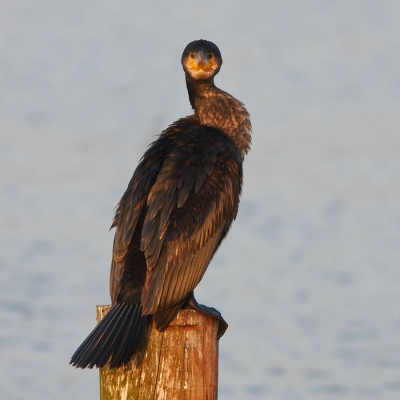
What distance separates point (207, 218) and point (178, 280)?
0.49 meters

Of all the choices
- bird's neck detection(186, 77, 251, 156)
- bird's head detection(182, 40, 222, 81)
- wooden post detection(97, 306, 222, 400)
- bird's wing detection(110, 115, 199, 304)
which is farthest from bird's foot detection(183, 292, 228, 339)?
bird's head detection(182, 40, 222, 81)

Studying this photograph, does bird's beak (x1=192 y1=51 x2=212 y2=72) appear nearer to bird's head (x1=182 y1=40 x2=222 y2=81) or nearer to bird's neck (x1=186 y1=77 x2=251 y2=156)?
bird's head (x1=182 y1=40 x2=222 y2=81)

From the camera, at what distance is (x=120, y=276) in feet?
13.4

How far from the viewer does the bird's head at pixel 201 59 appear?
214 inches

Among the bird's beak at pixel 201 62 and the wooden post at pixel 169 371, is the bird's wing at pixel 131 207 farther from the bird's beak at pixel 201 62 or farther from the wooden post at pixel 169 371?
the bird's beak at pixel 201 62

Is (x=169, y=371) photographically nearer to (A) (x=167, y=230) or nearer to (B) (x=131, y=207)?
(A) (x=167, y=230)

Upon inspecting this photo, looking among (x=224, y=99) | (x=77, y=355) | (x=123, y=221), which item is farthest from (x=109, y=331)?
(x=224, y=99)

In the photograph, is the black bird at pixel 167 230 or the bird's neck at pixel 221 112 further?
the bird's neck at pixel 221 112

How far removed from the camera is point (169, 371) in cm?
341

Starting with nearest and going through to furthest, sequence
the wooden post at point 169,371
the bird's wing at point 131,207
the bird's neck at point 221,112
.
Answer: the wooden post at point 169,371 → the bird's wing at point 131,207 → the bird's neck at point 221,112

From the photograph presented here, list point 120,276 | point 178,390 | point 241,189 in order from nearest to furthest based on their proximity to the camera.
→ point 178,390, point 120,276, point 241,189

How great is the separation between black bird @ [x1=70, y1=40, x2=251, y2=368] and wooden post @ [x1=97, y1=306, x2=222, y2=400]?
0.06 meters

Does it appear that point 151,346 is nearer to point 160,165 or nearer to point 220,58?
point 160,165

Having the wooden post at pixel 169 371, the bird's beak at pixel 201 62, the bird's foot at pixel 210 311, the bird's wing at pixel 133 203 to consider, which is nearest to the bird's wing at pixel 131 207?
the bird's wing at pixel 133 203
